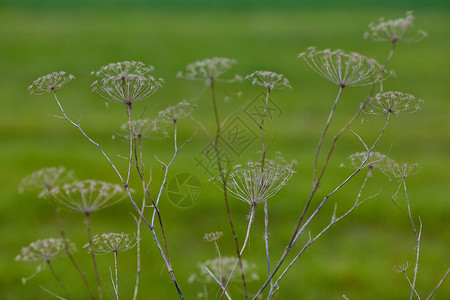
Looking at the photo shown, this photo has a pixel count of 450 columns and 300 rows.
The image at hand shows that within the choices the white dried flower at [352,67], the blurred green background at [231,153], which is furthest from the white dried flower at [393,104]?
the blurred green background at [231,153]

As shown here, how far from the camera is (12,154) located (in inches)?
363

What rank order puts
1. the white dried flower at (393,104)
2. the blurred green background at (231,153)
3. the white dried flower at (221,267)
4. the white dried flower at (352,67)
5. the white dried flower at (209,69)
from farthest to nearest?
the blurred green background at (231,153) → the white dried flower at (221,267) → the white dried flower at (393,104) → the white dried flower at (352,67) → the white dried flower at (209,69)

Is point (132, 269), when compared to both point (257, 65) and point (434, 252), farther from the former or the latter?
point (257, 65)

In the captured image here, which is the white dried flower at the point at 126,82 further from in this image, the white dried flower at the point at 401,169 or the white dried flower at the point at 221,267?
the white dried flower at the point at 401,169

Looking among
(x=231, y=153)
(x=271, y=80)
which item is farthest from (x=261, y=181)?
→ (x=231, y=153)

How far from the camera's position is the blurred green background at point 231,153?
5.68m

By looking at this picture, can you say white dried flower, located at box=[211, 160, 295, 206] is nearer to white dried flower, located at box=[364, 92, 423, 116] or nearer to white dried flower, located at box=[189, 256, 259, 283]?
white dried flower, located at box=[189, 256, 259, 283]

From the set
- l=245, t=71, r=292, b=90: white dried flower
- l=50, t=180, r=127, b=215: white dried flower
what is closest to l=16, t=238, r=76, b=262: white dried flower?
l=50, t=180, r=127, b=215: white dried flower

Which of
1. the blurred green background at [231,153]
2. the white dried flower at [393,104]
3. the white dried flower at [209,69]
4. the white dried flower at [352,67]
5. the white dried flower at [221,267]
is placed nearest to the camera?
the white dried flower at [209,69]

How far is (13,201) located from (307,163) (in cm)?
494

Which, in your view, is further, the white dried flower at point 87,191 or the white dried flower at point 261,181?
the white dried flower at point 261,181

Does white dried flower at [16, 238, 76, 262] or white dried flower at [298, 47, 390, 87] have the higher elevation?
white dried flower at [298, 47, 390, 87]

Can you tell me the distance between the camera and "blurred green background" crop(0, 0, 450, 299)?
18.6 feet

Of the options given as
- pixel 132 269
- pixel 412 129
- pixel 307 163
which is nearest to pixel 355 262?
pixel 132 269
